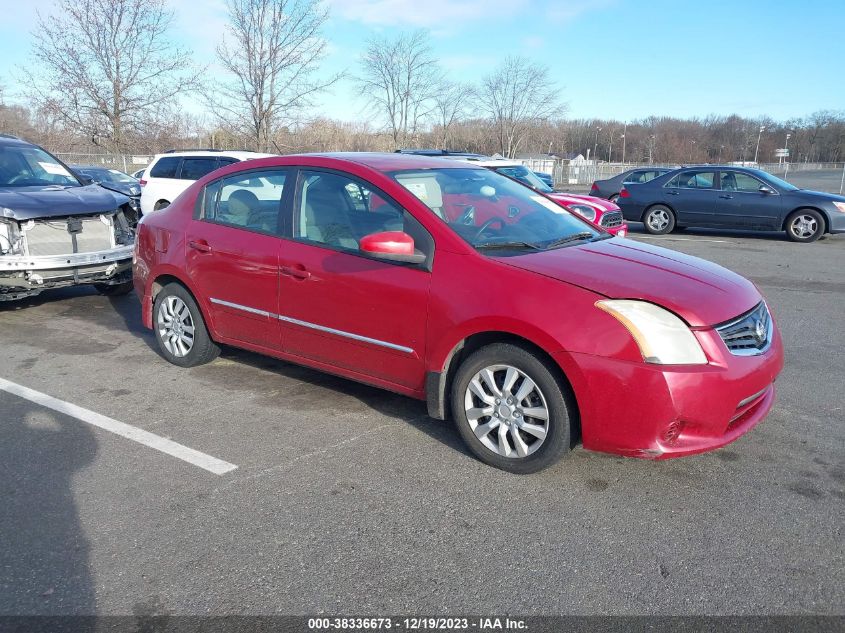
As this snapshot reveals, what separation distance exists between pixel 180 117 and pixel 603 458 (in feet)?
85.8

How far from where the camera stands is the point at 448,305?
12.3 feet

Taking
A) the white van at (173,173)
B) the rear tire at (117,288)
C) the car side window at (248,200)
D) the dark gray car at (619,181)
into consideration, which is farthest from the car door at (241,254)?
the dark gray car at (619,181)

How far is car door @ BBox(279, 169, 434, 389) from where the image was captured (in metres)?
3.96

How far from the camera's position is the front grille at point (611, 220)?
424 inches

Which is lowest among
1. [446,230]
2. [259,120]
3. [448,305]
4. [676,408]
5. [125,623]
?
[125,623]

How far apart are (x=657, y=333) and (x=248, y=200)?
307cm

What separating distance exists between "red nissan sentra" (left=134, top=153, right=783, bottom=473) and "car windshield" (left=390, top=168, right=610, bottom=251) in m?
0.02

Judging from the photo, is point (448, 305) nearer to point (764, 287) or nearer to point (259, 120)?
point (764, 287)

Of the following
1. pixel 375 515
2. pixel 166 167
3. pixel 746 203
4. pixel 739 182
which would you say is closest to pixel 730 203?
pixel 746 203

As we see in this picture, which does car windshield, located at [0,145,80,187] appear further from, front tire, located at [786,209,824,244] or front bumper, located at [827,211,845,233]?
front bumper, located at [827,211,845,233]

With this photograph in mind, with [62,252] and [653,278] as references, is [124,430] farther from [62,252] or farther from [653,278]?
[62,252]

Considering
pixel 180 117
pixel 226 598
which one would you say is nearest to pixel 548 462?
pixel 226 598

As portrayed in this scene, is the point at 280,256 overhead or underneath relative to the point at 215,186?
underneath

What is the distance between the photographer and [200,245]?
5.11 metres
